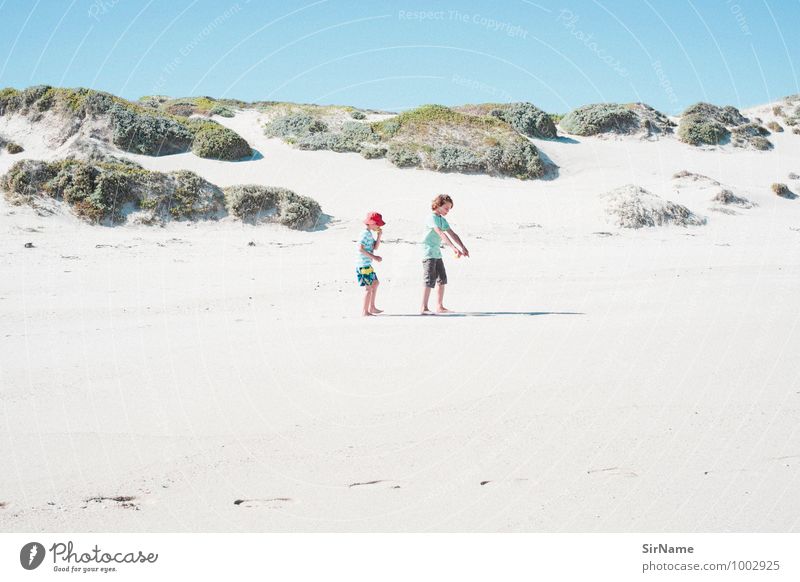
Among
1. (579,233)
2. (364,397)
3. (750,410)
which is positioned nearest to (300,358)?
(364,397)

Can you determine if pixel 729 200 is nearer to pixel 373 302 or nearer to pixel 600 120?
pixel 600 120

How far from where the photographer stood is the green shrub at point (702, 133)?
3064 cm

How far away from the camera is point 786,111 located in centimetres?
3791

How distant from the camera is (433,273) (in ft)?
31.0

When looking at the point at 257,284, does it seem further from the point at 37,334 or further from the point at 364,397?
the point at 364,397

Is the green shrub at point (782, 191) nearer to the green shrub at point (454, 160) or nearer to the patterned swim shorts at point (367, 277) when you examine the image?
the green shrub at point (454, 160)

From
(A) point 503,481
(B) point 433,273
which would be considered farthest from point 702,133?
(A) point 503,481

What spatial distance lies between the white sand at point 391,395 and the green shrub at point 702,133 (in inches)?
763

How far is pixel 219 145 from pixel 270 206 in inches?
241

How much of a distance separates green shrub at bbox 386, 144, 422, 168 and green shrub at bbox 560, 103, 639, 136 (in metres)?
10.7

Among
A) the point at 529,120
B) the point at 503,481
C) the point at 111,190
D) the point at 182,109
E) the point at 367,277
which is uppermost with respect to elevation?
→ the point at 529,120

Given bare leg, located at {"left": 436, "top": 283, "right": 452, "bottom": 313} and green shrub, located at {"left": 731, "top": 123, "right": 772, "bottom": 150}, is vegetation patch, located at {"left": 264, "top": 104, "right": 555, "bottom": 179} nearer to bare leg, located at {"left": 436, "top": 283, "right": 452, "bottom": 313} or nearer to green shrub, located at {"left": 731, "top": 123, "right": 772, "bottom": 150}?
green shrub, located at {"left": 731, "top": 123, "right": 772, "bottom": 150}

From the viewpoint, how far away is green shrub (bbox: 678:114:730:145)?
3064cm

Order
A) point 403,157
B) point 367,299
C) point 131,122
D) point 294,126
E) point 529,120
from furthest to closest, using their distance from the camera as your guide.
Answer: point 529,120, point 294,126, point 403,157, point 131,122, point 367,299
